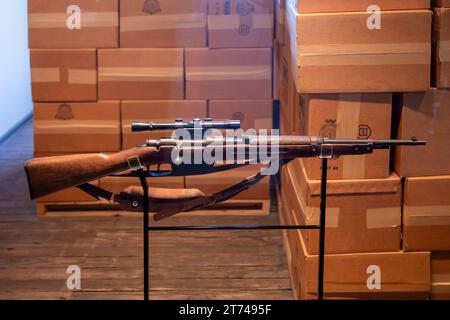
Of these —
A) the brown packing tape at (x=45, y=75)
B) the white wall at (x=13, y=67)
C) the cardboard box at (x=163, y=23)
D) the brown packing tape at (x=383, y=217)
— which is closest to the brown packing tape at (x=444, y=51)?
the brown packing tape at (x=383, y=217)

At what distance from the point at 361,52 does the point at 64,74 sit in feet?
6.15

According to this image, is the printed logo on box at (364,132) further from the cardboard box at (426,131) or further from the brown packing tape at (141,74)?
the brown packing tape at (141,74)

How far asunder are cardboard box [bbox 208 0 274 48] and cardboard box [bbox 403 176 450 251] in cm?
142

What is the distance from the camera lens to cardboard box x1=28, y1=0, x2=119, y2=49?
12.2 feet

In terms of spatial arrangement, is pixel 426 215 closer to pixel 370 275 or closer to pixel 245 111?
pixel 370 275

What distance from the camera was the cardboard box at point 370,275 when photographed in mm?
Result: 2627

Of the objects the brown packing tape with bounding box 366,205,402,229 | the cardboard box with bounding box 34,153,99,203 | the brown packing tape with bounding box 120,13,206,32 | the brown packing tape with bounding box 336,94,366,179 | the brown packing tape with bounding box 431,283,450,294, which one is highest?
the brown packing tape with bounding box 120,13,206,32

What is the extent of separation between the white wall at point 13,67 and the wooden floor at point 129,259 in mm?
1799

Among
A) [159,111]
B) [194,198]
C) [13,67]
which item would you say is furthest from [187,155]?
[13,67]

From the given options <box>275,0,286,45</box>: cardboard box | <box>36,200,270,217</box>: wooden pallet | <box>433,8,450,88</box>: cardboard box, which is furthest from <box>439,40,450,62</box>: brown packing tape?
<box>36,200,270,217</box>: wooden pallet

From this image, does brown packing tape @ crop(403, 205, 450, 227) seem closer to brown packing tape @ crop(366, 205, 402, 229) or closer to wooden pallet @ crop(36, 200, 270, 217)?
brown packing tape @ crop(366, 205, 402, 229)

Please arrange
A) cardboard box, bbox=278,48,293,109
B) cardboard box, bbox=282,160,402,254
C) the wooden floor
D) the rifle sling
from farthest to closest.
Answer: cardboard box, bbox=278,48,293,109 < the wooden floor < cardboard box, bbox=282,160,402,254 < the rifle sling

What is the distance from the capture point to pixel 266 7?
370 centimetres
